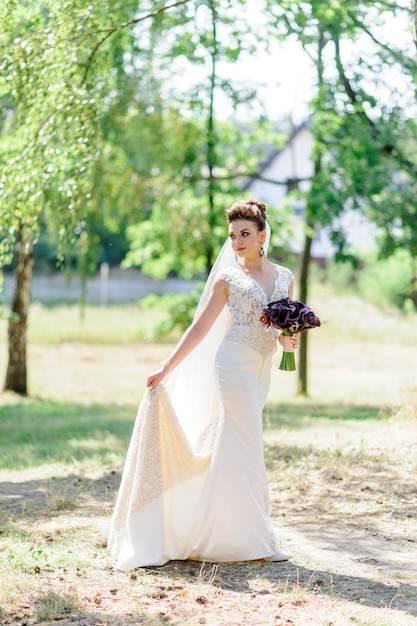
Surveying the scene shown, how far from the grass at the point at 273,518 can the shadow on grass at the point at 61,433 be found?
0.03 meters

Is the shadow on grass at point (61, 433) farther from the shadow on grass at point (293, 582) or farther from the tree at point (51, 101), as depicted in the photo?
the shadow on grass at point (293, 582)

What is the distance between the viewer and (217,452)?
5590 millimetres

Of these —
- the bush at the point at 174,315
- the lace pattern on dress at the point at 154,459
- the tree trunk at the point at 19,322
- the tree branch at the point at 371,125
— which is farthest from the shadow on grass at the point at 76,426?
the tree branch at the point at 371,125

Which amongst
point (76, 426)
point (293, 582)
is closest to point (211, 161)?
point (76, 426)

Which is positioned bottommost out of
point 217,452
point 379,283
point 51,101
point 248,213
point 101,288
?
point 217,452

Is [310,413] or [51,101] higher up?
Result: [51,101]

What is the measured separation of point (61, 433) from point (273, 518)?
21.1ft

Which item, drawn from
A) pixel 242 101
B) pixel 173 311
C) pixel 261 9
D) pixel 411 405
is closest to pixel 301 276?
pixel 173 311

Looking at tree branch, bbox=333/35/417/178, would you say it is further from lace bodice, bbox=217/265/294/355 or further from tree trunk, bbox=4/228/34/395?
lace bodice, bbox=217/265/294/355

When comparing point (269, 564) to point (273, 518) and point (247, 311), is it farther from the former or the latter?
point (247, 311)

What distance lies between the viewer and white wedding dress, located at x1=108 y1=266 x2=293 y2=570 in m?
5.52

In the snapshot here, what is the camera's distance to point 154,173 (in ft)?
58.2

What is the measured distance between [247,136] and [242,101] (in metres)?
2.28

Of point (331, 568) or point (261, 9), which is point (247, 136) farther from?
point (331, 568)
